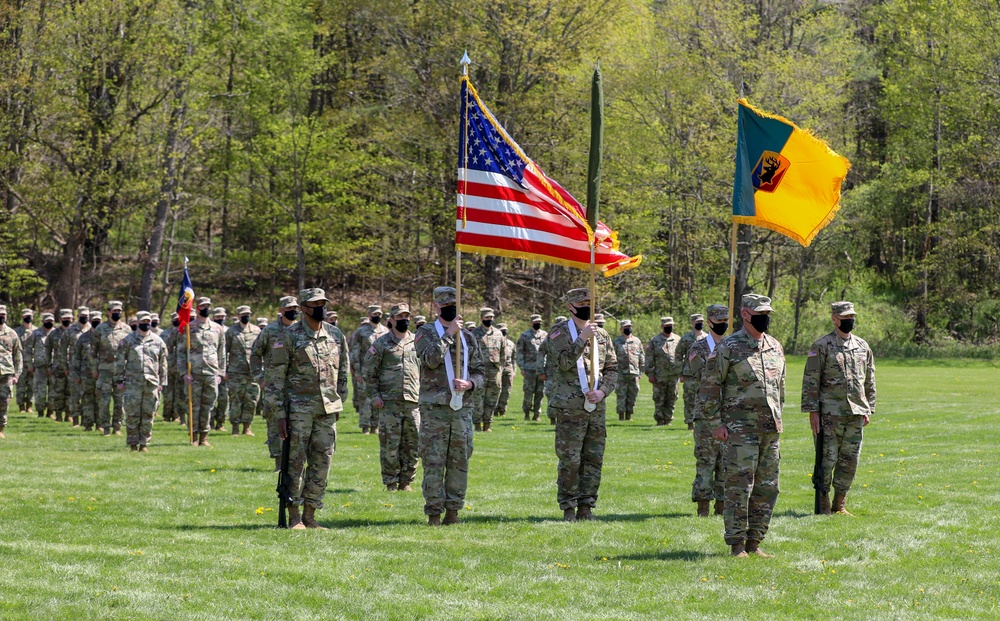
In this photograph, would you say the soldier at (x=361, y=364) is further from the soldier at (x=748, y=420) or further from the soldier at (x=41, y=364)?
the soldier at (x=748, y=420)

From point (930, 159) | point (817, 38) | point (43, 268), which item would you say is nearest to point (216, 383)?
point (43, 268)

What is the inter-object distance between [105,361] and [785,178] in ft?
49.1

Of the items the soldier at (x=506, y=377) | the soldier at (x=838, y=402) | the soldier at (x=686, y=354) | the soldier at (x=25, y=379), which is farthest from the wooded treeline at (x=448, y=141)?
the soldier at (x=838, y=402)

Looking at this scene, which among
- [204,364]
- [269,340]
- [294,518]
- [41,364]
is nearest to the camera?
[294,518]

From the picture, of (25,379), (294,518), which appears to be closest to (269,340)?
(294,518)

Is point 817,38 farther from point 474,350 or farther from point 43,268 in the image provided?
point 474,350

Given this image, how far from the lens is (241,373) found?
2192cm

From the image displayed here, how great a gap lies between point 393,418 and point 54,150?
28111 mm

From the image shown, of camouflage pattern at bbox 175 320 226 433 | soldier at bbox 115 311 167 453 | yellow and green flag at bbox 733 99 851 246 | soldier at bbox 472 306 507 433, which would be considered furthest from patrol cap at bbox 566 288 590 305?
soldier at bbox 472 306 507 433

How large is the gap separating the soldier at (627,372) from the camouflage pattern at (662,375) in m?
0.65

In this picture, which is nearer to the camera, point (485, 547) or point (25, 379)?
point (485, 547)

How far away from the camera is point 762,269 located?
56469 mm

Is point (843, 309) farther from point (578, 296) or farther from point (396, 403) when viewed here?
point (396, 403)

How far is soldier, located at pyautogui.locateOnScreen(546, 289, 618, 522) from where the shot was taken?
474 inches
